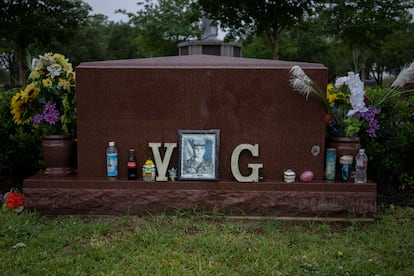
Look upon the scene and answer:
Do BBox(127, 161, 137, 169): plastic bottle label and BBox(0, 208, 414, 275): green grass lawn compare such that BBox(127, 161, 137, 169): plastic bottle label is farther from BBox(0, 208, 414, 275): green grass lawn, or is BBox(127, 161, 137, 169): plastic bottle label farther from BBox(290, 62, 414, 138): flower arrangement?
BBox(290, 62, 414, 138): flower arrangement

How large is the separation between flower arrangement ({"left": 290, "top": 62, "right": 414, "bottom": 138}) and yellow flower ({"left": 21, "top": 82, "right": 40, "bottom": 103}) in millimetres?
2546

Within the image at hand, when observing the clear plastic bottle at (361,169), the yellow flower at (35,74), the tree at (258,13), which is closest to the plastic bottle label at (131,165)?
the yellow flower at (35,74)

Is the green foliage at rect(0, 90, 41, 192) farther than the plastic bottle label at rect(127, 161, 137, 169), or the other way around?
the green foliage at rect(0, 90, 41, 192)

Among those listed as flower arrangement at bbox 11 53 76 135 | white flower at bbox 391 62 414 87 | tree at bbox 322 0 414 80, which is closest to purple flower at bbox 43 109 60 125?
flower arrangement at bbox 11 53 76 135

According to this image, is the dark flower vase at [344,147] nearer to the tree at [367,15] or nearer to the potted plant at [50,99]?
the potted plant at [50,99]

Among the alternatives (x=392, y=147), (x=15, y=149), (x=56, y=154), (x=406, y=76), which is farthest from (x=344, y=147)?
(x=15, y=149)

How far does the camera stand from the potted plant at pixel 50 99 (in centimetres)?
454

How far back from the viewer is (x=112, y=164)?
421 cm

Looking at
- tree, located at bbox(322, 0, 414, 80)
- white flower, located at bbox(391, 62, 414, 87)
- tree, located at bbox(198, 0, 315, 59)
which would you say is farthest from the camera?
tree, located at bbox(322, 0, 414, 80)

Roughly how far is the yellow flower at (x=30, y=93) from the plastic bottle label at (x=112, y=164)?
3.58ft

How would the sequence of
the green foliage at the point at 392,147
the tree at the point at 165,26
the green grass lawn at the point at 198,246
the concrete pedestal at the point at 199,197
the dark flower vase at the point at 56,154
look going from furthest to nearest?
the tree at the point at 165,26 < the green foliage at the point at 392,147 < the dark flower vase at the point at 56,154 < the concrete pedestal at the point at 199,197 < the green grass lawn at the point at 198,246

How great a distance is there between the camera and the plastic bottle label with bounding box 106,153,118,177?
13.7 ft

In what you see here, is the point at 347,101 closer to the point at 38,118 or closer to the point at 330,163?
the point at 330,163

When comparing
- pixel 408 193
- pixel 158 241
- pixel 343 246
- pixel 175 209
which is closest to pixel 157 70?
pixel 175 209
